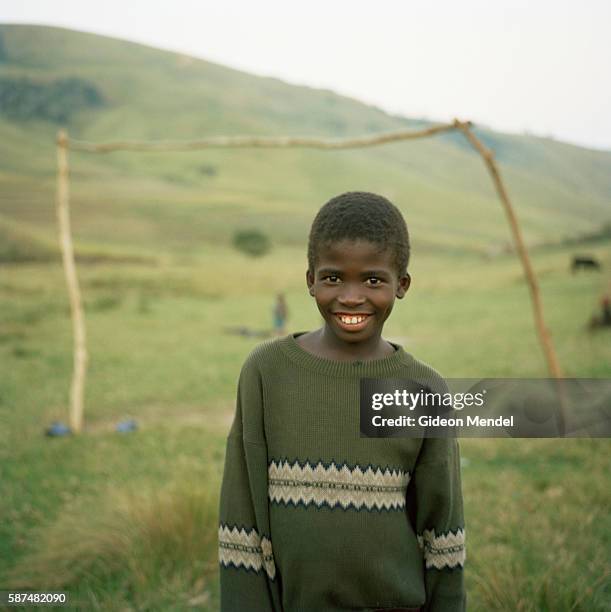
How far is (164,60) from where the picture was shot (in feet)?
198

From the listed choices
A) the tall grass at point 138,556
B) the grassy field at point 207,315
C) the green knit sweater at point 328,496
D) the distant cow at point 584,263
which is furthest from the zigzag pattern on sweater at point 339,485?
the distant cow at point 584,263

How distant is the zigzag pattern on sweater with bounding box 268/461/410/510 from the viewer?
1.47 meters

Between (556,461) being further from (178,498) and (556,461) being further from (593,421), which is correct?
(178,498)

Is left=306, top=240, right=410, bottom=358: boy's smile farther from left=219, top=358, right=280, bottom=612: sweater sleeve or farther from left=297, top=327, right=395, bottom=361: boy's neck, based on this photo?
left=219, top=358, right=280, bottom=612: sweater sleeve

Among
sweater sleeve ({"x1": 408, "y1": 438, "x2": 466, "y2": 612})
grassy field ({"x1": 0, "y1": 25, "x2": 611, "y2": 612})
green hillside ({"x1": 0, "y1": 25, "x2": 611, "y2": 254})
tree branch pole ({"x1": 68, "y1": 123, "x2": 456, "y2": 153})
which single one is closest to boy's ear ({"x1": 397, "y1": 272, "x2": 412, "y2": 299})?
sweater sleeve ({"x1": 408, "y1": 438, "x2": 466, "y2": 612})

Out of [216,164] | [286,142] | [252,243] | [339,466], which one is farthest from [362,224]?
[216,164]

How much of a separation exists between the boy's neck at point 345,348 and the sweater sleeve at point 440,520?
0.25 meters

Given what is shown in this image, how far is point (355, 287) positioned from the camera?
1.44 meters

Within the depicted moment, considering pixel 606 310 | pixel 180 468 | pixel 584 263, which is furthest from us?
pixel 584 263

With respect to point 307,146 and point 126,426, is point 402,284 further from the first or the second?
point 126,426

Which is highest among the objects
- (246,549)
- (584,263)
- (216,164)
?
(216,164)

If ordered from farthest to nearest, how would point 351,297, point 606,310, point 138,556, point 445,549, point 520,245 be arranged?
point 606,310 → point 520,245 → point 138,556 → point 445,549 → point 351,297

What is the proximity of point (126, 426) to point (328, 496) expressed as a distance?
5.11 metres

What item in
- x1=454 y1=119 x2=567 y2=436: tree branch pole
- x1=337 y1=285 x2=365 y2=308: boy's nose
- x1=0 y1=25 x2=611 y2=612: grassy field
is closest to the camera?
x1=337 y1=285 x2=365 y2=308: boy's nose
